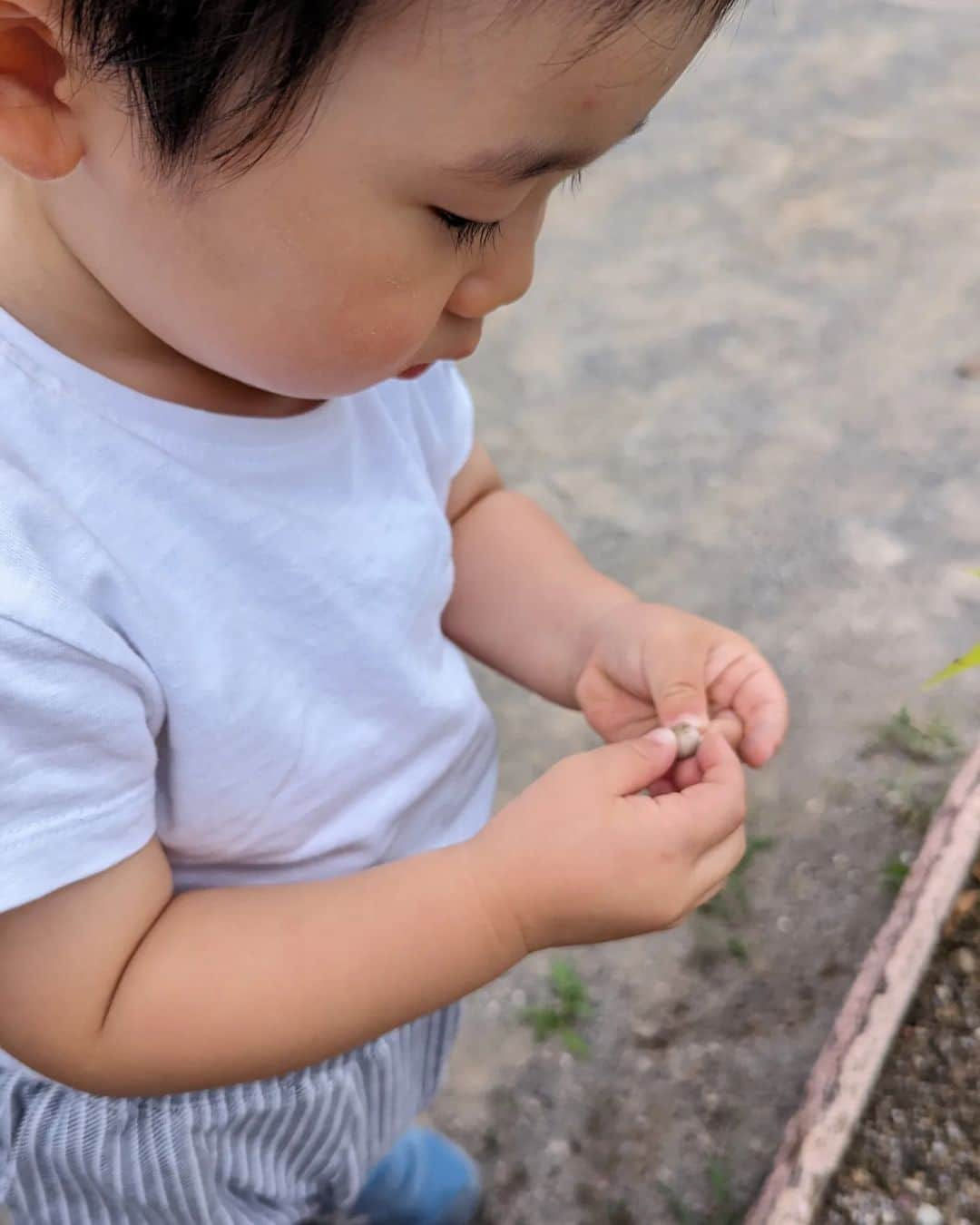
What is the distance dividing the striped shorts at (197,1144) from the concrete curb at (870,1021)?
33 cm

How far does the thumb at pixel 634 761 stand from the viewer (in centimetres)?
79

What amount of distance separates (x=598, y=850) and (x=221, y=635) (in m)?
0.25

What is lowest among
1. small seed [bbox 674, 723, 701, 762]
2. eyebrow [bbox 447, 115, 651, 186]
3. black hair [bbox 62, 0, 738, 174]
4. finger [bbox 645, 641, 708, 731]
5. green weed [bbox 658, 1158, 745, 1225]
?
green weed [bbox 658, 1158, 745, 1225]

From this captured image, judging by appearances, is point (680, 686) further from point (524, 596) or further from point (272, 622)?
point (272, 622)

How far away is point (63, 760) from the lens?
636 mm

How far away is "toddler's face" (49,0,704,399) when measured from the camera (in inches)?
20.7

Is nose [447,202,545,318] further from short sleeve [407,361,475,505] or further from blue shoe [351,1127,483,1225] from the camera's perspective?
blue shoe [351,1127,483,1225]

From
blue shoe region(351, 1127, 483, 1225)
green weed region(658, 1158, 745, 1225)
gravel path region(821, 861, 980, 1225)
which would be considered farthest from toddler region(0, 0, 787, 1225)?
green weed region(658, 1158, 745, 1225)

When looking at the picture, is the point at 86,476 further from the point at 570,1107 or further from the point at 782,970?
the point at 782,970

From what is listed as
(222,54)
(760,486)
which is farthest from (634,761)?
(760,486)

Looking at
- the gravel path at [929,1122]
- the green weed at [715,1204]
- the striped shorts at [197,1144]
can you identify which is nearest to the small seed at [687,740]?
the striped shorts at [197,1144]

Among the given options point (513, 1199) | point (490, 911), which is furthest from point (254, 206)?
point (513, 1199)

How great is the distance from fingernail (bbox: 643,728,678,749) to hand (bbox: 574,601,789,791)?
4 cm

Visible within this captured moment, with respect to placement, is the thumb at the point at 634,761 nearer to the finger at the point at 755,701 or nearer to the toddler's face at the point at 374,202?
the finger at the point at 755,701
